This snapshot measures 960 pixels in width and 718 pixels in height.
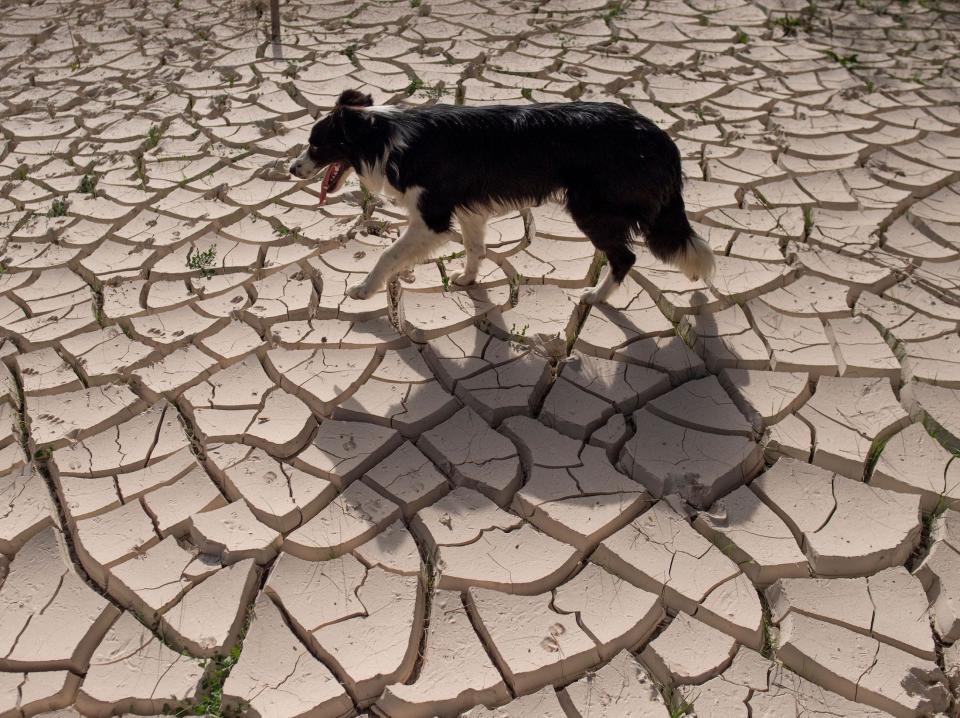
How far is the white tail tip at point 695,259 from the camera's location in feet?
10.4

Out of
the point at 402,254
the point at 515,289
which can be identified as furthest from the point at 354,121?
the point at 515,289

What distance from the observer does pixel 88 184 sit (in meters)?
4.35

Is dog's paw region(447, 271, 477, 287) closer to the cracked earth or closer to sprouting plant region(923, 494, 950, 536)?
the cracked earth

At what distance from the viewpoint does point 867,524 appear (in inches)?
95.5

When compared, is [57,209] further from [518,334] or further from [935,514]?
[935,514]

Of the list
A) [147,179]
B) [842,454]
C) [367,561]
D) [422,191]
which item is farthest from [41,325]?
[842,454]

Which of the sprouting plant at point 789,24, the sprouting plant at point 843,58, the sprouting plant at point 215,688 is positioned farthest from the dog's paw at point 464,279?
the sprouting plant at point 789,24

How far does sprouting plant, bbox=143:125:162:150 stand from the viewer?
4711 millimetres

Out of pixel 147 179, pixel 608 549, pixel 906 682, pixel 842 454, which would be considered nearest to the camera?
pixel 906 682

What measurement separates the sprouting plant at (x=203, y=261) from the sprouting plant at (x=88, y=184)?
1.01 m

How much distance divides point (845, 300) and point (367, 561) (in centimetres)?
237

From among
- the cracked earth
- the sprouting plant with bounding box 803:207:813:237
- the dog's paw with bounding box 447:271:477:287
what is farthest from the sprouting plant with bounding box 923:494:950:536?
the dog's paw with bounding box 447:271:477:287

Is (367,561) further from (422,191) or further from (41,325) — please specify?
(41,325)

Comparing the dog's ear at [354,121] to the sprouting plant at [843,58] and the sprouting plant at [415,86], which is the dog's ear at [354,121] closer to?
the sprouting plant at [415,86]
